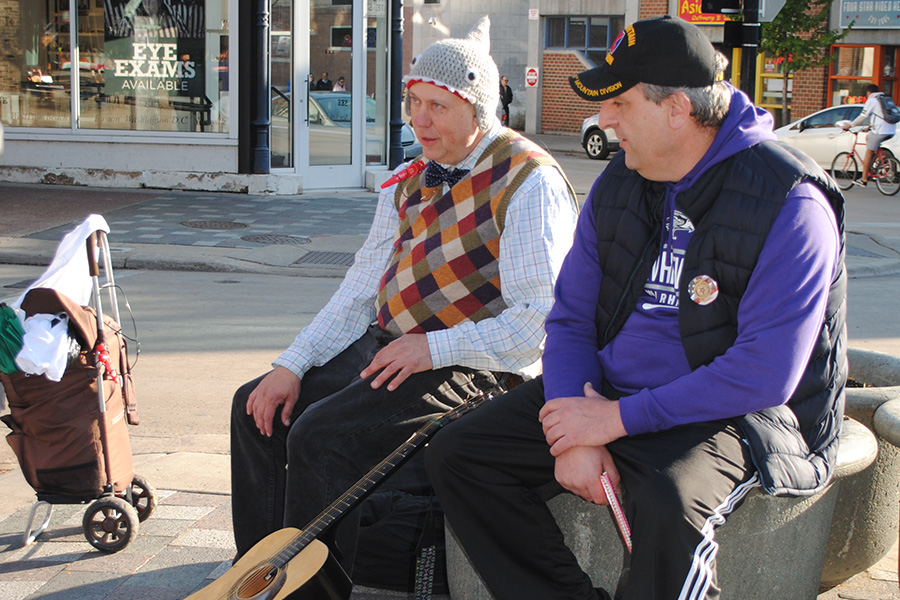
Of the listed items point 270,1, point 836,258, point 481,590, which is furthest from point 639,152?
point 270,1

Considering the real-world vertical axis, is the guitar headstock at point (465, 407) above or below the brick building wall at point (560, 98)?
below

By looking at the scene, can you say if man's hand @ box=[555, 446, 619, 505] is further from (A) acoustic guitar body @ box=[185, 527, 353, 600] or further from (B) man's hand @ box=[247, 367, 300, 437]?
(B) man's hand @ box=[247, 367, 300, 437]

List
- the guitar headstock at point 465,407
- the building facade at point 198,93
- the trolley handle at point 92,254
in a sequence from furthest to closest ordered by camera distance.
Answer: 1. the building facade at point 198,93
2. the trolley handle at point 92,254
3. the guitar headstock at point 465,407

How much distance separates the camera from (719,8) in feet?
29.7

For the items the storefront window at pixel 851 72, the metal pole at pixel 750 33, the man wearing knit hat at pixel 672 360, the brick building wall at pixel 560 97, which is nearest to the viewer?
the man wearing knit hat at pixel 672 360

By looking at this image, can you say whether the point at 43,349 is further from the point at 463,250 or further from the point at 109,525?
the point at 463,250

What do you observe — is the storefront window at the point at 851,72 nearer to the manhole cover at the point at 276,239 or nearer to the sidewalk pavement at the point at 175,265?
the sidewalk pavement at the point at 175,265

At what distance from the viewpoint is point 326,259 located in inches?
381

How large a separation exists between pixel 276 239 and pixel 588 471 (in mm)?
8566

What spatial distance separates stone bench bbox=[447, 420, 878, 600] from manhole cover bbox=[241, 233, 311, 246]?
796cm

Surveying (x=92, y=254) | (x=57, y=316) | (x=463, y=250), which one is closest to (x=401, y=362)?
(x=463, y=250)

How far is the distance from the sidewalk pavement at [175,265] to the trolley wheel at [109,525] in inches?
1.6

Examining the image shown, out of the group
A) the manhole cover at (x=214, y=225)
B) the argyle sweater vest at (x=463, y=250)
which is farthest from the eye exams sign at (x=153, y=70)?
the argyle sweater vest at (x=463, y=250)

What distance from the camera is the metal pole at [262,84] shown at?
517 inches
